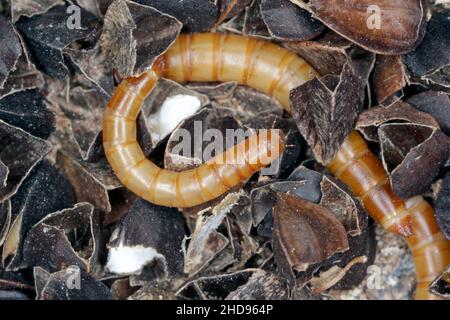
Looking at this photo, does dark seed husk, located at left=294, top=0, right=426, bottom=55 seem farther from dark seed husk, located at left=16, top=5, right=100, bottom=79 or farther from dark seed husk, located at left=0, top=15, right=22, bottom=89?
dark seed husk, located at left=0, top=15, right=22, bottom=89

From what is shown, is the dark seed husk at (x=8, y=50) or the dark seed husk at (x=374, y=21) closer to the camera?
the dark seed husk at (x=374, y=21)

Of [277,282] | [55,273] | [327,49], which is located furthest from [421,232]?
[55,273]

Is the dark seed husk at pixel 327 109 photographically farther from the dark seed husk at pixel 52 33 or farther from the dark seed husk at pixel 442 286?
the dark seed husk at pixel 52 33

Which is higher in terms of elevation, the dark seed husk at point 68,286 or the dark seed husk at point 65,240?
the dark seed husk at point 65,240

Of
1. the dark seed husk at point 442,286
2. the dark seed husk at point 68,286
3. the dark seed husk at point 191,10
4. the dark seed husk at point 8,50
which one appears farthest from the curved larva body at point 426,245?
the dark seed husk at point 8,50

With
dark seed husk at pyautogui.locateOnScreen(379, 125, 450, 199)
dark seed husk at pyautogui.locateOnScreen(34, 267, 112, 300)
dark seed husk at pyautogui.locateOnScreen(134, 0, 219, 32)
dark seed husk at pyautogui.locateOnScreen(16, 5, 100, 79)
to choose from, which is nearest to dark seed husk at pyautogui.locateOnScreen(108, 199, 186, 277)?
dark seed husk at pyautogui.locateOnScreen(34, 267, 112, 300)

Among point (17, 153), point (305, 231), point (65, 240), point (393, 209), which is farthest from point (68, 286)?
point (393, 209)

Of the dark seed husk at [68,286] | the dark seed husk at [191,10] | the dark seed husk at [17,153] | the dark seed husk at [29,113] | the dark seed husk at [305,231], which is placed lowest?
the dark seed husk at [68,286]
